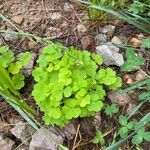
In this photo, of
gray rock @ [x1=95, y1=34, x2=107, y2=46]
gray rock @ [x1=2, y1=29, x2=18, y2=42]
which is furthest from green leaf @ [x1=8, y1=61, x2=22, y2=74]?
gray rock @ [x1=95, y1=34, x2=107, y2=46]

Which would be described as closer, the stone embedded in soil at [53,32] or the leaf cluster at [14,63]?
the leaf cluster at [14,63]

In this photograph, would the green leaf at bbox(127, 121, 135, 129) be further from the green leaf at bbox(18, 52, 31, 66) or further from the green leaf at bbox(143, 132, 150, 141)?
the green leaf at bbox(18, 52, 31, 66)

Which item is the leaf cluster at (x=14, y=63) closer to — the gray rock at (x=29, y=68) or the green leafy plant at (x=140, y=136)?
the gray rock at (x=29, y=68)

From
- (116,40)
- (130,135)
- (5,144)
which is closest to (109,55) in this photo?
(116,40)

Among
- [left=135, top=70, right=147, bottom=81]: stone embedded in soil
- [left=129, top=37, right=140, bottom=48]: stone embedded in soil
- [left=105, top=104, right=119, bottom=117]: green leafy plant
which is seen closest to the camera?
[left=105, top=104, right=119, bottom=117]: green leafy plant

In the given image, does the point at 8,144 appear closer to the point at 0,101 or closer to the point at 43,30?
the point at 0,101

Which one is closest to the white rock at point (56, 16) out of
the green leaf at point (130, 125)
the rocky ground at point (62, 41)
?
the rocky ground at point (62, 41)

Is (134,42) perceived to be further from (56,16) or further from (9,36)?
(9,36)
